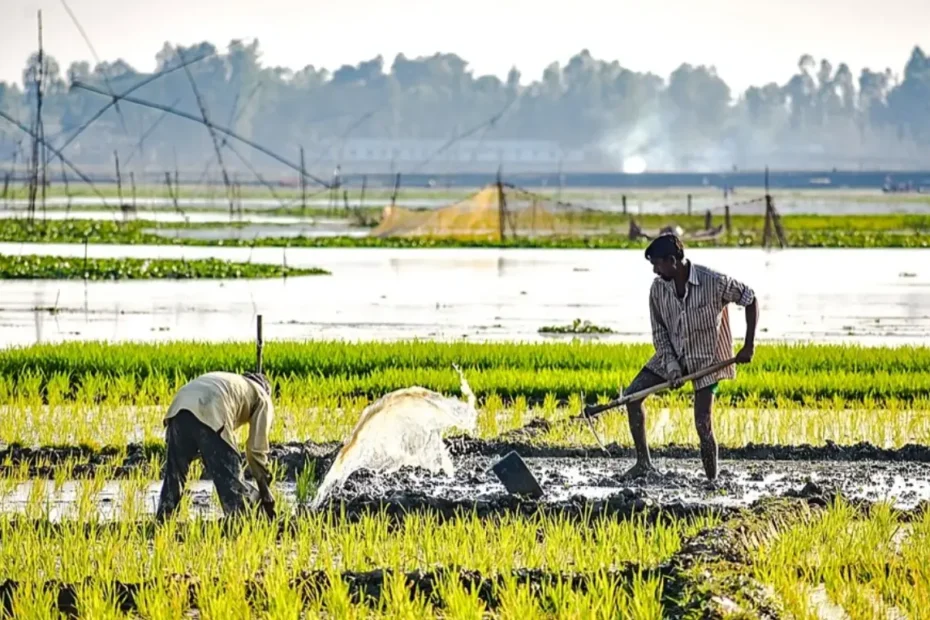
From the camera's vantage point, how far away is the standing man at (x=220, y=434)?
7637mm

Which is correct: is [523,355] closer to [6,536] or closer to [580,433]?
[580,433]

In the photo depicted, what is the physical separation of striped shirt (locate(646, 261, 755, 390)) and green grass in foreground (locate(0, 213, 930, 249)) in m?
27.1

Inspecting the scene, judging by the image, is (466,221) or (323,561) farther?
(466,221)

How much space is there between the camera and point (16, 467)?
9.85m

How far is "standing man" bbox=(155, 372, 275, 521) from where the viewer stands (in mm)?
7637

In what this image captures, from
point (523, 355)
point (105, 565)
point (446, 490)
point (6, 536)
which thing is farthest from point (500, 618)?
point (523, 355)

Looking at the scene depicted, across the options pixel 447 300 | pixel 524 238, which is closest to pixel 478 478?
pixel 447 300

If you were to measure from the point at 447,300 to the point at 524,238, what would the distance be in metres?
16.7

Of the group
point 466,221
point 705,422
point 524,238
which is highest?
point 466,221

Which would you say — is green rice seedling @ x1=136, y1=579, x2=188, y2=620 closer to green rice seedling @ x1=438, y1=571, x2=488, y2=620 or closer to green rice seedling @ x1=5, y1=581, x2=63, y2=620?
green rice seedling @ x1=5, y1=581, x2=63, y2=620

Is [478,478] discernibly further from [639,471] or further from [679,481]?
[679,481]

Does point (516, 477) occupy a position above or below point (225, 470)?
below

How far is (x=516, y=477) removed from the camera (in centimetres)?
893

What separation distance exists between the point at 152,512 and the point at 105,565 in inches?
64.3
